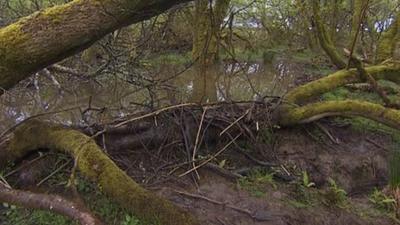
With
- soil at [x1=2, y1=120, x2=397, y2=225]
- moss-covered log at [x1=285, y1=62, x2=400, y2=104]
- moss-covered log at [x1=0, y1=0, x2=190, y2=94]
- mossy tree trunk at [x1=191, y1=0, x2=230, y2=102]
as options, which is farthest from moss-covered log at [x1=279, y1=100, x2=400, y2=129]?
mossy tree trunk at [x1=191, y1=0, x2=230, y2=102]

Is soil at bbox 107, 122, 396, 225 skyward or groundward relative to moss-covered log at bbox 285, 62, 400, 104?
groundward

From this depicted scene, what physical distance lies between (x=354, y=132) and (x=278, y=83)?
6.07 meters

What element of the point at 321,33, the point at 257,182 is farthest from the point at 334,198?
the point at 321,33

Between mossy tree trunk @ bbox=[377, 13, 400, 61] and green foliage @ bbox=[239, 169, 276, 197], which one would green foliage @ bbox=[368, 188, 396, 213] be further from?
mossy tree trunk @ bbox=[377, 13, 400, 61]

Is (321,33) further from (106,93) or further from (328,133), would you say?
(106,93)

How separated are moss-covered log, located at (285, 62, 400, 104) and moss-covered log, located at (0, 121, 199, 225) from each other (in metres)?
3.21

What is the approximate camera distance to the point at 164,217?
344 cm

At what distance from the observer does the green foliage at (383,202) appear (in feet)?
15.5

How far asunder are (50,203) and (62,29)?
51.9 inches

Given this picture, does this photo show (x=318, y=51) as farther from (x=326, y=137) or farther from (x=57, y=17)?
(x=57, y=17)

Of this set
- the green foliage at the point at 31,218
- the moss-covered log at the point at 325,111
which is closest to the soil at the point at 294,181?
the moss-covered log at the point at 325,111

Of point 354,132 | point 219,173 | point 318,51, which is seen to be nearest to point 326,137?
point 354,132

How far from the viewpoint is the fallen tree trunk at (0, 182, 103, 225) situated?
3.19m

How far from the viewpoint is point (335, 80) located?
23.0 ft
